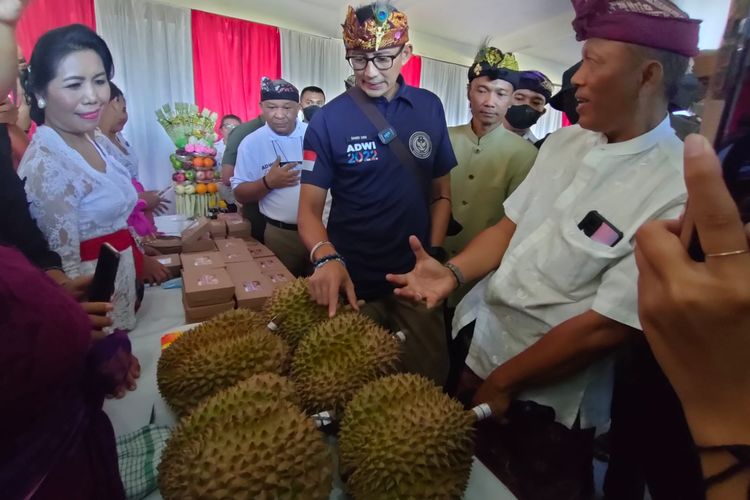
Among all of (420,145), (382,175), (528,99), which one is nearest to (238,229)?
(382,175)

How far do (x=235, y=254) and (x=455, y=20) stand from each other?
529 centimetres

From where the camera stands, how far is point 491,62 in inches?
74.1

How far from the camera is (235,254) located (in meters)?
1.79

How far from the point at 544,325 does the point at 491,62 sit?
1.43 meters

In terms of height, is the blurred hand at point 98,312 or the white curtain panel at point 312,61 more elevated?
the white curtain panel at point 312,61

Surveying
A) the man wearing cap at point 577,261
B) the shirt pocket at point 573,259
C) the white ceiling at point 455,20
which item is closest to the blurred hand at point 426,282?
the man wearing cap at point 577,261

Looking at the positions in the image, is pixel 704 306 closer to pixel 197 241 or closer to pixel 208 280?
pixel 208 280

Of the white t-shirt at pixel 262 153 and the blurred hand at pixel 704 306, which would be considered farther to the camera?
the white t-shirt at pixel 262 153

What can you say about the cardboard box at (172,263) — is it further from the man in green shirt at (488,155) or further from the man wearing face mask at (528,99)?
the man wearing face mask at (528,99)

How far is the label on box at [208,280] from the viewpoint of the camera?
1342mm

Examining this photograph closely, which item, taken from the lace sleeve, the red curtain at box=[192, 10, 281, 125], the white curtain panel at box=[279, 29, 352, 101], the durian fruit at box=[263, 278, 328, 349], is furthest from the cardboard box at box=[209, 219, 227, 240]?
the white curtain panel at box=[279, 29, 352, 101]

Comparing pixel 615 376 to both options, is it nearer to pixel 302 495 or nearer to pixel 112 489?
pixel 302 495

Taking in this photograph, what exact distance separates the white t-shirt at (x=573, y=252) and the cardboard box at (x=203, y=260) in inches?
39.9

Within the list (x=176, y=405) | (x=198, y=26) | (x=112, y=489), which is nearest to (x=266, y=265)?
(x=176, y=405)
